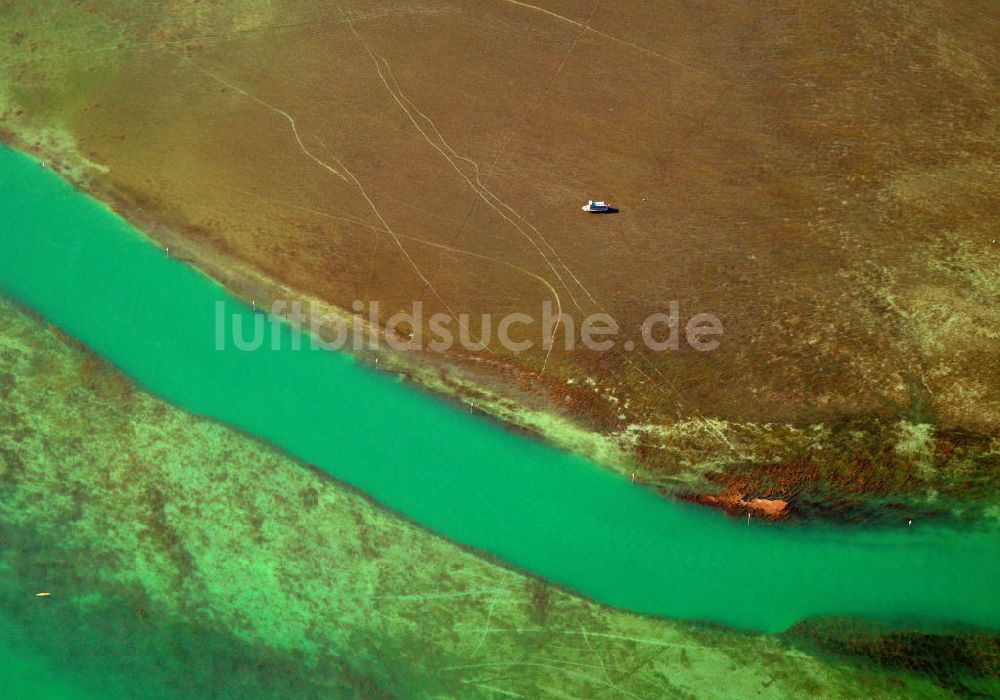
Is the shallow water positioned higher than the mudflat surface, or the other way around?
the mudflat surface

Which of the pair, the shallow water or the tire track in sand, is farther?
the tire track in sand

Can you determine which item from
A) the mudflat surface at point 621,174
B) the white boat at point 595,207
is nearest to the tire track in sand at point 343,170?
the mudflat surface at point 621,174

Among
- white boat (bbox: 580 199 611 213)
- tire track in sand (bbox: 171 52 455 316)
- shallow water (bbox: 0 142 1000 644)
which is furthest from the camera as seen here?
white boat (bbox: 580 199 611 213)

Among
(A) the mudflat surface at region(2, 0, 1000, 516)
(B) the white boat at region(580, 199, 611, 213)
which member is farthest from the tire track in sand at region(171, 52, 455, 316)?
(B) the white boat at region(580, 199, 611, 213)

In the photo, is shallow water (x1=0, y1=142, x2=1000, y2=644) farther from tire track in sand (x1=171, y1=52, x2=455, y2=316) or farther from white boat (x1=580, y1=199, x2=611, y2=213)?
white boat (x1=580, y1=199, x2=611, y2=213)

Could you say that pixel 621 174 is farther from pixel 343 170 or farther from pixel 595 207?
pixel 343 170

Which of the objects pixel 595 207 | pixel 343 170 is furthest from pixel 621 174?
pixel 343 170

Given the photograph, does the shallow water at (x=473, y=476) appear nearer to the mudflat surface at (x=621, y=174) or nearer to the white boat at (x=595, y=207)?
the mudflat surface at (x=621, y=174)
